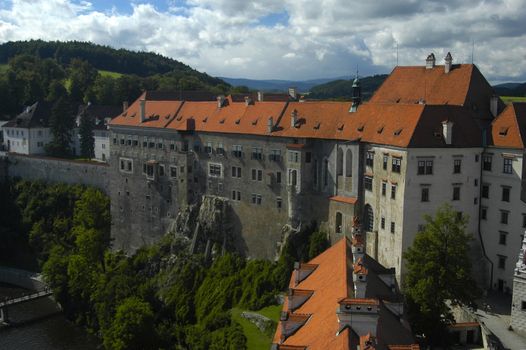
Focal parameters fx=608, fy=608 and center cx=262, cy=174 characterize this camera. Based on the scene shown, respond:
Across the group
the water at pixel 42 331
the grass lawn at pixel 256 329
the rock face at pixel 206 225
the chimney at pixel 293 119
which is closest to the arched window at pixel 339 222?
the grass lawn at pixel 256 329

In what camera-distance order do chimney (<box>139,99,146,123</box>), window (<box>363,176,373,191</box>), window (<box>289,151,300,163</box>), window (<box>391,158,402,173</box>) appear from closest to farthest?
window (<box>391,158,402,173</box>) < window (<box>363,176,373,191</box>) < window (<box>289,151,300,163</box>) < chimney (<box>139,99,146,123</box>)

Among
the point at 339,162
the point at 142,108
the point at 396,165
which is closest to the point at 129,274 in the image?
the point at 142,108

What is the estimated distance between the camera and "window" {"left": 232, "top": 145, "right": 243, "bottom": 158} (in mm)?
62844

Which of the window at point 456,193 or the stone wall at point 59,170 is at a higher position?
the window at point 456,193

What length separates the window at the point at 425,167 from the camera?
47250mm

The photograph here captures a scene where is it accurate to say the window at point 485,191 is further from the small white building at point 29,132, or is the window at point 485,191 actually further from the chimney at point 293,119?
the small white building at point 29,132

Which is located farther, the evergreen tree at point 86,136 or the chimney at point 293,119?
the evergreen tree at point 86,136

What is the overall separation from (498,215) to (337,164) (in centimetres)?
1432

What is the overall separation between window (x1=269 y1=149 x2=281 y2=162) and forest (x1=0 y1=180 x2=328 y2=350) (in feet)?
24.9

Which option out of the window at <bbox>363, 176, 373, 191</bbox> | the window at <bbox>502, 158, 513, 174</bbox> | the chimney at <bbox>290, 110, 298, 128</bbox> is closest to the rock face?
the chimney at <bbox>290, 110, 298, 128</bbox>

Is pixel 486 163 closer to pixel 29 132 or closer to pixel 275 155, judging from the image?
pixel 275 155

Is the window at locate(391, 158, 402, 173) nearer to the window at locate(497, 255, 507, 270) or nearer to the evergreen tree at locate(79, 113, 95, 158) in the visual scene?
the window at locate(497, 255, 507, 270)

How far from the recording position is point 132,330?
52000mm

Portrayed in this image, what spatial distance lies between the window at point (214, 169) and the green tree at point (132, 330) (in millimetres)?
17375
